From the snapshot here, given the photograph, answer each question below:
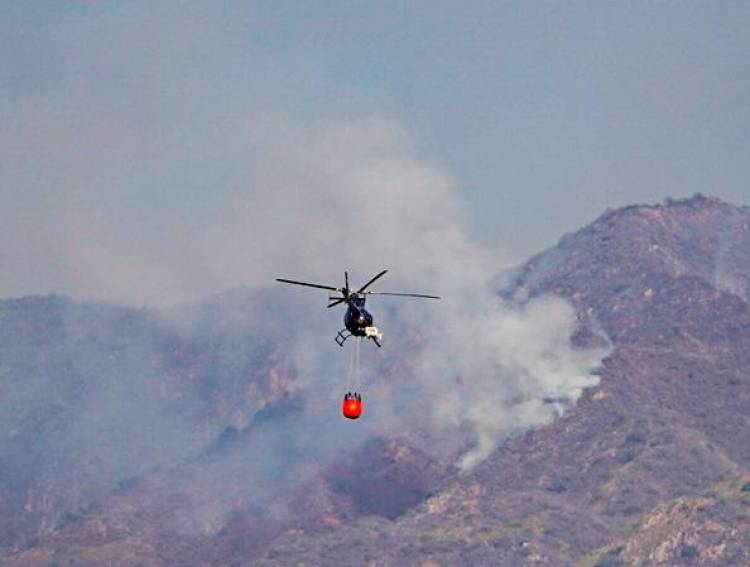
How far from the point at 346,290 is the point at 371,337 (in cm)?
548

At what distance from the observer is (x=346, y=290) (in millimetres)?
186500

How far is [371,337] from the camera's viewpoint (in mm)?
186000

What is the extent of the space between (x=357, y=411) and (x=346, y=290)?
1279 cm

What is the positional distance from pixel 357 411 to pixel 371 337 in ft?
27.2

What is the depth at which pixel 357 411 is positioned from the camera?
188 meters
